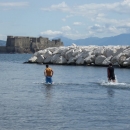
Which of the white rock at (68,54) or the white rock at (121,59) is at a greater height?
the white rock at (68,54)

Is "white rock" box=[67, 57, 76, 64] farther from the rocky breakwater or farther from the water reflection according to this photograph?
the water reflection

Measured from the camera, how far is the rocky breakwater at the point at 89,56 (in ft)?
198

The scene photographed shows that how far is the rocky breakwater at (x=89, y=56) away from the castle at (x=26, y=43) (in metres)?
105

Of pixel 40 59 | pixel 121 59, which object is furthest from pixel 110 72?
pixel 40 59

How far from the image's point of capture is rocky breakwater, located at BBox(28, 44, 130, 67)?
6047cm

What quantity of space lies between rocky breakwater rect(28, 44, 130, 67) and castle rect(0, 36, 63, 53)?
346ft

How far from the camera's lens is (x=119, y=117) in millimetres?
19172

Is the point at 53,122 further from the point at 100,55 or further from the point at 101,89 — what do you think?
the point at 100,55

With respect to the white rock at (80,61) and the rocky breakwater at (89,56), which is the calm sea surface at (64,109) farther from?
the white rock at (80,61)

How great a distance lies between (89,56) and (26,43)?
121903 millimetres

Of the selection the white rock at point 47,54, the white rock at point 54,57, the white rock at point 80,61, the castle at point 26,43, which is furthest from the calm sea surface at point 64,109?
the castle at point 26,43

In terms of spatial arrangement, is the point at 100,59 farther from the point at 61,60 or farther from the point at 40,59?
the point at 40,59

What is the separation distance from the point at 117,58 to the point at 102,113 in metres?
40.4

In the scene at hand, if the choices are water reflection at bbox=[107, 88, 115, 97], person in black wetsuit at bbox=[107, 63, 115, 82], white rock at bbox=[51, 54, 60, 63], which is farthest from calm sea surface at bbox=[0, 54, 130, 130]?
white rock at bbox=[51, 54, 60, 63]
